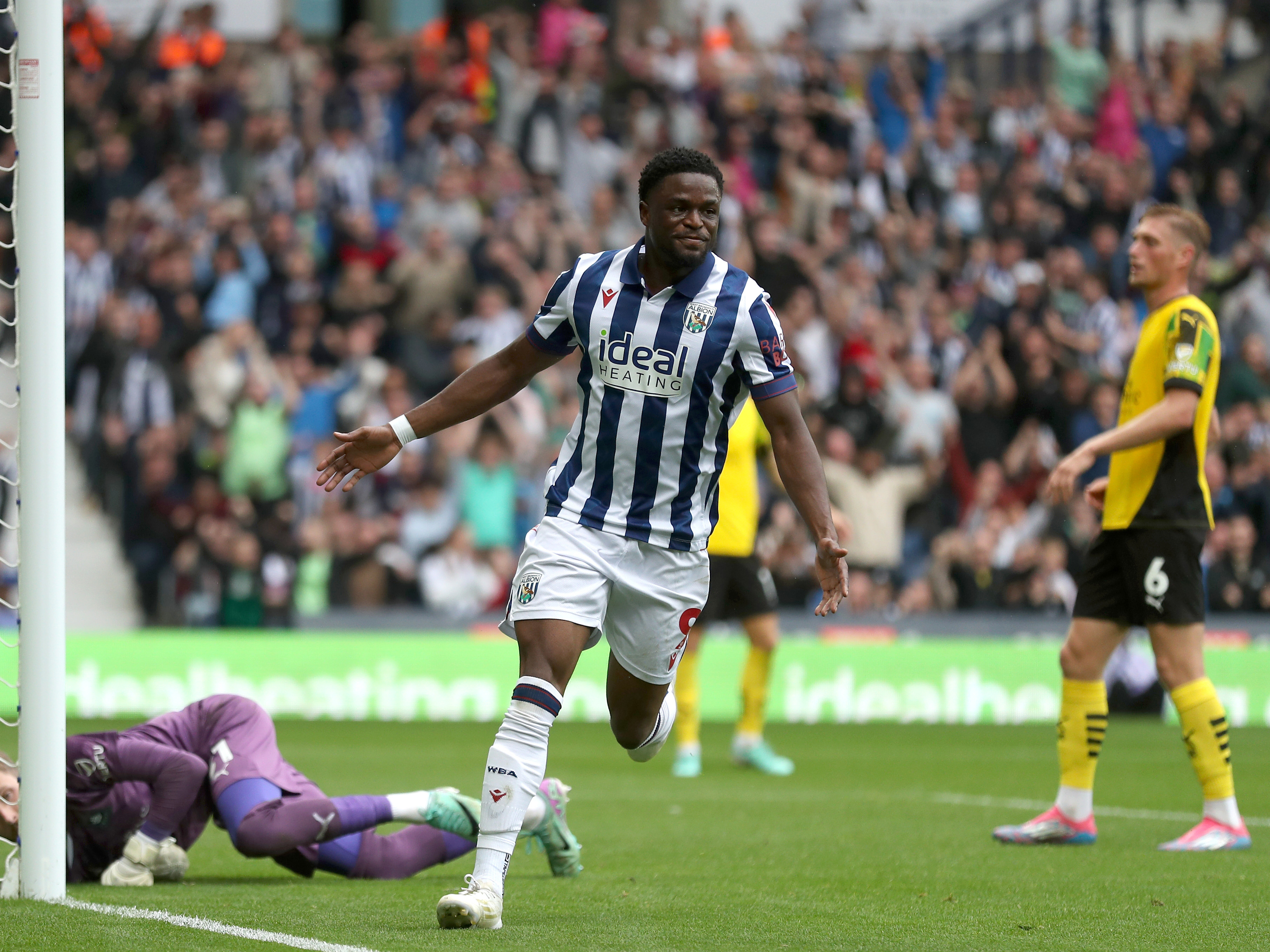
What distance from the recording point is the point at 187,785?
5.86 m

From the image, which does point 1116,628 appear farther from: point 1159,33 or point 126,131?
point 1159,33

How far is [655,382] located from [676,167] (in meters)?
0.66

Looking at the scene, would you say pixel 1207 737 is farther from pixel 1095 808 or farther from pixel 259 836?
pixel 259 836

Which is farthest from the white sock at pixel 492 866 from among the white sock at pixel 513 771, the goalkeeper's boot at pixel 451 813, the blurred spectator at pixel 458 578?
the blurred spectator at pixel 458 578

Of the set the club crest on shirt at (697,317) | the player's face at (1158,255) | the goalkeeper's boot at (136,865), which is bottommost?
the goalkeeper's boot at (136,865)

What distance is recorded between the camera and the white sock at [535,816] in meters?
6.06

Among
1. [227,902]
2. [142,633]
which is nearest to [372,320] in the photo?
[142,633]

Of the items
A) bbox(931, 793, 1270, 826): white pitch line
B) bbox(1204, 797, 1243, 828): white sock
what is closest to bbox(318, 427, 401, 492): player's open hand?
bbox(1204, 797, 1243, 828): white sock

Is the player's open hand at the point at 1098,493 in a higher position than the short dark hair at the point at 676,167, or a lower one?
lower

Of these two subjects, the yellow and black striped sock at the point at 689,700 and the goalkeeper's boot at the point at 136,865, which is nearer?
the goalkeeper's boot at the point at 136,865

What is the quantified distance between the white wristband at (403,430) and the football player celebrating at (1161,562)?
118 inches

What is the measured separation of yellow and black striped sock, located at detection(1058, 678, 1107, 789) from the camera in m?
7.41

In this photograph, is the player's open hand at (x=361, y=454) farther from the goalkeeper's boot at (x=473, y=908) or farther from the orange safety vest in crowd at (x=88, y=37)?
the orange safety vest in crowd at (x=88, y=37)

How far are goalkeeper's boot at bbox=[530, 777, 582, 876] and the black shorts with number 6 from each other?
2443 millimetres
